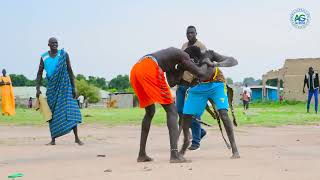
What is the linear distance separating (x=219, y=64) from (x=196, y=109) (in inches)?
26.5

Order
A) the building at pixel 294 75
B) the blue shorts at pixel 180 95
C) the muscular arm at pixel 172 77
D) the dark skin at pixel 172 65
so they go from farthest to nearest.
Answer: the building at pixel 294 75 → the blue shorts at pixel 180 95 → the muscular arm at pixel 172 77 → the dark skin at pixel 172 65

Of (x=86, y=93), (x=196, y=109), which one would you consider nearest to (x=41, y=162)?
(x=196, y=109)

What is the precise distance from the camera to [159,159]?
755cm

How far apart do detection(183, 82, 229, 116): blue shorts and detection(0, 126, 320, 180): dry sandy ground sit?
61cm

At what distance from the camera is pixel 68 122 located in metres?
10.3

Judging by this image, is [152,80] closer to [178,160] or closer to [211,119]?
[178,160]

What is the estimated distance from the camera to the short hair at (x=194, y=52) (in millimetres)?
7797

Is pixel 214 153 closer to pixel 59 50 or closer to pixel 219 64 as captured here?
pixel 219 64

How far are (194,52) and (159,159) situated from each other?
1.40 meters

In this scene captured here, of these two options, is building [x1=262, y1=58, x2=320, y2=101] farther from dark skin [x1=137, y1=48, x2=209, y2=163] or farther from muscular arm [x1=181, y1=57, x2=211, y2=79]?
dark skin [x1=137, y1=48, x2=209, y2=163]

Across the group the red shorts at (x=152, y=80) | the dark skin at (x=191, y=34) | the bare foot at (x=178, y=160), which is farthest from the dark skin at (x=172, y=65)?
the dark skin at (x=191, y=34)

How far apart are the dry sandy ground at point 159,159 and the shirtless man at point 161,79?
286 millimetres

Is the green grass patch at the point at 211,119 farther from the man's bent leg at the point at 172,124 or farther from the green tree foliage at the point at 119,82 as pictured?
the green tree foliage at the point at 119,82

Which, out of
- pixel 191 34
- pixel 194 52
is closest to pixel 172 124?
pixel 194 52
